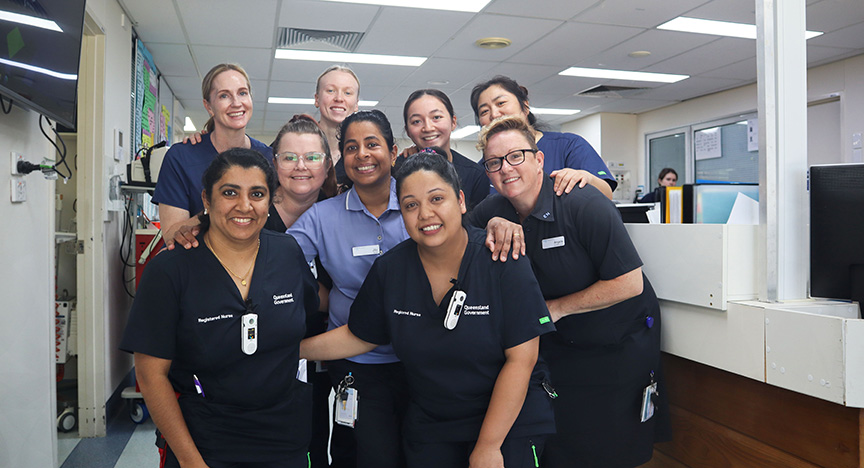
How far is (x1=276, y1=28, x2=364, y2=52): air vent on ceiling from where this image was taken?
5192 millimetres

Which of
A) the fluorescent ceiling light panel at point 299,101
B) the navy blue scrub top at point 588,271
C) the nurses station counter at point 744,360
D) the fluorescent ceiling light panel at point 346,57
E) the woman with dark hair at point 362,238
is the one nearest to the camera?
the nurses station counter at point 744,360

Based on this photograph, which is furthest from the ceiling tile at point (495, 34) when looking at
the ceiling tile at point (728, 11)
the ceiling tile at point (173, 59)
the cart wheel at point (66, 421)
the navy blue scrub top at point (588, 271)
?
the cart wheel at point (66, 421)

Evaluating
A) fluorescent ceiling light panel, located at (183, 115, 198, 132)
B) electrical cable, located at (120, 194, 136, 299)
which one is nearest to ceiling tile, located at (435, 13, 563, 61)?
electrical cable, located at (120, 194, 136, 299)

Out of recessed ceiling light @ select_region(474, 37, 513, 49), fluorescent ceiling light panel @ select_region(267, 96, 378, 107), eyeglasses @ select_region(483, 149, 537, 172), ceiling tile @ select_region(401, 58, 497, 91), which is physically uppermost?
fluorescent ceiling light panel @ select_region(267, 96, 378, 107)

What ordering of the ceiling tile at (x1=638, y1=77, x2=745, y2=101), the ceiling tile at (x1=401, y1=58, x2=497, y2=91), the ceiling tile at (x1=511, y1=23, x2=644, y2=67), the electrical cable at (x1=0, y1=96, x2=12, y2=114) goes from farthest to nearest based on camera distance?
the ceiling tile at (x1=638, y1=77, x2=745, y2=101) → the ceiling tile at (x1=401, y1=58, x2=497, y2=91) → the ceiling tile at (x1=511, y1=23, x2=644, y2=67) → the electrical cable at (x1=0, y1=96, x2=12, y2=114)

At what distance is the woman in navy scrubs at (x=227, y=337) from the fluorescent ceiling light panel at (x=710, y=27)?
4570 millimetres

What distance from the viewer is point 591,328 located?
1795 millimetres

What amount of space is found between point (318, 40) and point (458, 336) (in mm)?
4617

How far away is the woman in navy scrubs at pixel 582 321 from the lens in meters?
1.73

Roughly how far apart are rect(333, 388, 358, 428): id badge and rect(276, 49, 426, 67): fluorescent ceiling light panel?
15.6ft

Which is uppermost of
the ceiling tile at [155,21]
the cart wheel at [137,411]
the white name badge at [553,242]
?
the ceiling tile at [155,21]

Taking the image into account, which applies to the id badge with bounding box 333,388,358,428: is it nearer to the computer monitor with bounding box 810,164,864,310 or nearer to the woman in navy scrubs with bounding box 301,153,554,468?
the woman in navy scrubs with bounding box 301,153,554,468

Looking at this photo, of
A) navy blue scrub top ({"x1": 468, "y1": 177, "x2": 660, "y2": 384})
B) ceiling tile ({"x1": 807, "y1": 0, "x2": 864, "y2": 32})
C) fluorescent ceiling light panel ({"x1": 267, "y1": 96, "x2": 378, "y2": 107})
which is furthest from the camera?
fluorescent ceiling light panel ({"x1": 267, "y1": 96, "x2": 378, "y2": 107})

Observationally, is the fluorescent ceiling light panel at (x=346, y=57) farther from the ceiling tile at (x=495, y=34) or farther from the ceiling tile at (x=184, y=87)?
the ceiling tile at (x=184, y=87)
